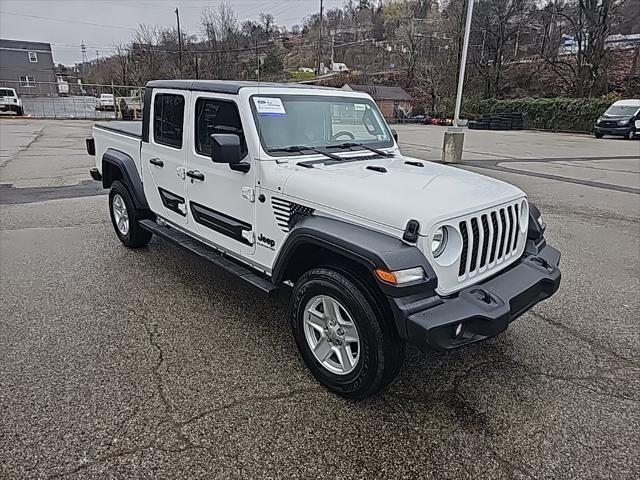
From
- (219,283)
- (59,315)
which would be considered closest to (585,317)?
(219,283)

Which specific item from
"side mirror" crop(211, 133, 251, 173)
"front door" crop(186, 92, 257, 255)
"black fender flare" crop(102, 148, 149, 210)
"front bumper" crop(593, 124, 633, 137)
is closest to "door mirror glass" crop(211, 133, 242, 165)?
"side mirror" crop(211, 133, 251, 173)

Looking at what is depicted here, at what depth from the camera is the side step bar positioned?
11.0 ft

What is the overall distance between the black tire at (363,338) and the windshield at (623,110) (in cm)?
2693

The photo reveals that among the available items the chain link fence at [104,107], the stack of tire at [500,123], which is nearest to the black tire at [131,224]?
the chain link fence at [104,107]

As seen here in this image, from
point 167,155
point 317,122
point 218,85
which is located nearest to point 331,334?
point 317,122

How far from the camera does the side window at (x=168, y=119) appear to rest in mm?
4148

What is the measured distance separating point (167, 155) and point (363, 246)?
258 centimetres

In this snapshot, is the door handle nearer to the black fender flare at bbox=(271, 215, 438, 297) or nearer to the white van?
the black fender flare at bbox=(271, 215, 438, 297)

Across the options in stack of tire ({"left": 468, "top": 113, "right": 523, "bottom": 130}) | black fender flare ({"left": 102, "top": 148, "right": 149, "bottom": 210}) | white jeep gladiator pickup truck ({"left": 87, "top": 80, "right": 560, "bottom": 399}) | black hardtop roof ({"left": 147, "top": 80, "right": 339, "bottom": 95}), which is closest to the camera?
white jeep gladiator pickup truck ({"left": 87, "top": 80, "right": 560, "bottom": 399})

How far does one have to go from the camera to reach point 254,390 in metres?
2.91

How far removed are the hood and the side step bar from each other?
2.33ft

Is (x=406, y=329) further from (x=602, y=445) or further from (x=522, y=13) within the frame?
(x=522, y=13)

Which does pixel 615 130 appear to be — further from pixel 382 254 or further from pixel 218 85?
pixel 382 254

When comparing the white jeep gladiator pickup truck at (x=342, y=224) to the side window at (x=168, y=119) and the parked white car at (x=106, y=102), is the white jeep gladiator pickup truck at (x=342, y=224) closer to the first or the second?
the side window at (x=168, y=119)
